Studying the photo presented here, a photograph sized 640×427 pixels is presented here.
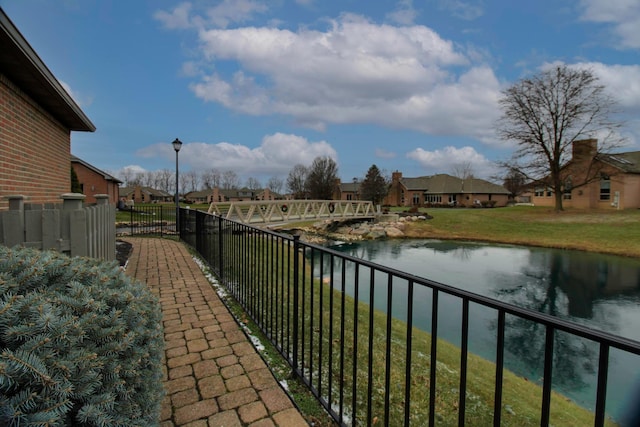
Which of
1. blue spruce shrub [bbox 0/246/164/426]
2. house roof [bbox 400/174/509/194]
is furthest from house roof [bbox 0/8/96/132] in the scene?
house roof [bbox 400/174/509/194]

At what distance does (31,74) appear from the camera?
423cm

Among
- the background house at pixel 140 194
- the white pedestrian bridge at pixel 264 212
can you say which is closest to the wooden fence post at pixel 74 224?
the white pedestrian bridge at pixel 264 212

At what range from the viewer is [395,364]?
3.76 metres

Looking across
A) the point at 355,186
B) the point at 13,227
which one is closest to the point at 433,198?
the point at 355,186

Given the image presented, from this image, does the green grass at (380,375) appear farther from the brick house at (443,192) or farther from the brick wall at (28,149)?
the brick house at (443,192)

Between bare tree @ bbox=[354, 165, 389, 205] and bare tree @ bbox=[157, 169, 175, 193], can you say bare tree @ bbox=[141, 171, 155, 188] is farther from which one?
bare tree @ bbox=[354, 165, 389, 205]

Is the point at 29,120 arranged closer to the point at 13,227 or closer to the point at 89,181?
the point at 13,227

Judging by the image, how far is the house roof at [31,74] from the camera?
330cm

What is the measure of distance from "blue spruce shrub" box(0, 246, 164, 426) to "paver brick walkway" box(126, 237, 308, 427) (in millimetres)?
759

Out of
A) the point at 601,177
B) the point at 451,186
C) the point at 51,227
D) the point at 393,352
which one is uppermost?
the point at 451,186

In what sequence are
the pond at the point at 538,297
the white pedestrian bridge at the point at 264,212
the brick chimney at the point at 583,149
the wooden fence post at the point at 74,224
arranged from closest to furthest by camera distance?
the wooden fence post at the point at 74,224 → the pond at the point at 538,297 → the white pedestrian bridge at the point at 264,212 → the brick chimney at the point at 583,149

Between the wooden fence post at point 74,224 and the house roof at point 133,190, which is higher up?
the house roof at point 133,190

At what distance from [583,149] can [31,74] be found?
35.6 metres

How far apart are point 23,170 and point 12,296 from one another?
5.41 metres
